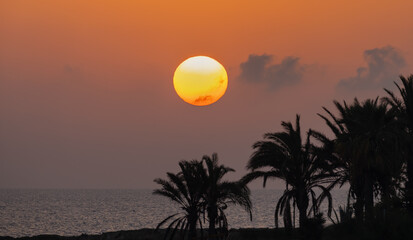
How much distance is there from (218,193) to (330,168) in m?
7.53

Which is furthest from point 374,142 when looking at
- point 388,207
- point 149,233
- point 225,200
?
point 149,233

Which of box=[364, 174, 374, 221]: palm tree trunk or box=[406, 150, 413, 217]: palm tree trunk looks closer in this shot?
box=[406, 150, 413, 217]: palm tree trunk

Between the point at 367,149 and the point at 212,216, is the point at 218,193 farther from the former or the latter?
the point at 367,149

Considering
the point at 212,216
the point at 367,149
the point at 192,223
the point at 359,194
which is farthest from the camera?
the point at 192,223

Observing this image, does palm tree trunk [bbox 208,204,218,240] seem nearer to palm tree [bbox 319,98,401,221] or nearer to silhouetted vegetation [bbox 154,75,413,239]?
silhouetted vegetation [bbox 154,75,413,239]

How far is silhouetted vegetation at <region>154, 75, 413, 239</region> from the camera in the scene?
38750 mm

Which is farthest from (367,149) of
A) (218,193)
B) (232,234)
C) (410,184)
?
(232,234)

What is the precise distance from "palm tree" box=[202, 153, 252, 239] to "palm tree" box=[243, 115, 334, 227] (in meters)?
1.28

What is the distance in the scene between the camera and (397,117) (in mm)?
40094

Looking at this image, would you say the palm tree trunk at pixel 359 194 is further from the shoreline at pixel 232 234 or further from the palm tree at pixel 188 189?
the palm tree at pixel 188 189

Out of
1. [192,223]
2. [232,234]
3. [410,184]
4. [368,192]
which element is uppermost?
[410,184]

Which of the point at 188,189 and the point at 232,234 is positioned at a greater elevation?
the point at 188,189

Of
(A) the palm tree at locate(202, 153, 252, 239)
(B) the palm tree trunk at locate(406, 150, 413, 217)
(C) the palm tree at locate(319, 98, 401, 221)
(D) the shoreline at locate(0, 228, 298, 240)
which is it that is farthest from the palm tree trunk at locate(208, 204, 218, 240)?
(B) the palm tree trunk at locate(406, 150, 413, 217)

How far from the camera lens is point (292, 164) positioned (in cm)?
4122
